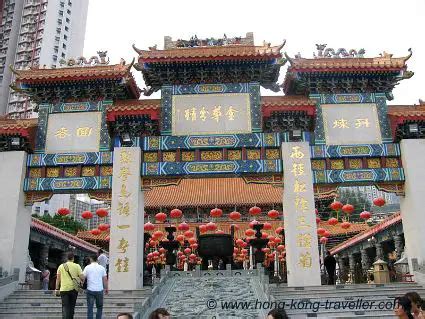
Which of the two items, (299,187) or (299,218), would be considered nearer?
(299,218)

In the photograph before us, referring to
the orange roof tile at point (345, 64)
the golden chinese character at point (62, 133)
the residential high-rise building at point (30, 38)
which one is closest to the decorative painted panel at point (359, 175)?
the orange roof tile at point (345, 64)

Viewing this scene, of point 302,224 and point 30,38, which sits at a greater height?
point 30,38

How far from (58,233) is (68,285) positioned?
16705 mm

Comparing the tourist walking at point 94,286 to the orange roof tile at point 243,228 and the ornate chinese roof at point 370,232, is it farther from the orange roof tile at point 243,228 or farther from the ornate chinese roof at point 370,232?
the orange roof tile at point 243,228

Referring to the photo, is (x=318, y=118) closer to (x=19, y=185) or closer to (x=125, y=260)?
(x=125, y=260)

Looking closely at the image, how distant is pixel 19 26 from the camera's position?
70.1 metres

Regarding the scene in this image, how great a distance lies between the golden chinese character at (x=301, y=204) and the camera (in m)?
14.9

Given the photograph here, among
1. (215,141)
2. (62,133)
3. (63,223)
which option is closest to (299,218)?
(215,141)

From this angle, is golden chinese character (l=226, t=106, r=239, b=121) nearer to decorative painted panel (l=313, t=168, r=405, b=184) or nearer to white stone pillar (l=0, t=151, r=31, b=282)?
decorative painted panel (l=313, t=168, r=405, b=184)

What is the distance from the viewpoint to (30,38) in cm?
6881

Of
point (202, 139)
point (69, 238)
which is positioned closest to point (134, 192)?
point (202, 139)

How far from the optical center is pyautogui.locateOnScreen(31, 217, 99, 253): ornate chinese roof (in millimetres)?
22016

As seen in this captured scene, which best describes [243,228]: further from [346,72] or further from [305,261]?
[346,72]

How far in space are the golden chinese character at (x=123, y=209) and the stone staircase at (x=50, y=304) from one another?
264 cm
